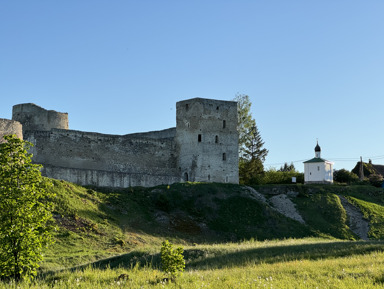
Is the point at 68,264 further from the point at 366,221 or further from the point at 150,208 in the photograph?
the point at 366,221

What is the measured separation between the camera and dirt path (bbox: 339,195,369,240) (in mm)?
38906

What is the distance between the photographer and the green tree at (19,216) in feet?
47.0

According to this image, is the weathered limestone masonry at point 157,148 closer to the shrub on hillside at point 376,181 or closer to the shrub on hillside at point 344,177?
the shrub on hillside at point 344,177

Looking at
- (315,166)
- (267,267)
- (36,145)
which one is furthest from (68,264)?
(315,166)

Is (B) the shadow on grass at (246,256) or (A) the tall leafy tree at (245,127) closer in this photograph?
(B) the shadow on grass at (246,256)

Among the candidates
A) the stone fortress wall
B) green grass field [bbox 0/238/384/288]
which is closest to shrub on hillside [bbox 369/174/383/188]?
green grass field [bbox 0/238/384/288]

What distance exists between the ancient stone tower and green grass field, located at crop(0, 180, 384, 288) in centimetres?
312

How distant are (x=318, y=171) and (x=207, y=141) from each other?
15335 mm

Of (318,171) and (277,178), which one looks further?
(277,178)

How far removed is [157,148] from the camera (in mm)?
44469

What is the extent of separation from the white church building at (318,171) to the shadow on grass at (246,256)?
30917mm

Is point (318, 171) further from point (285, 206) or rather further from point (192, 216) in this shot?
point (192, 216)

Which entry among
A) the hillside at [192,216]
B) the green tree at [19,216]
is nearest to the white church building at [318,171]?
the hillside at [192,216]

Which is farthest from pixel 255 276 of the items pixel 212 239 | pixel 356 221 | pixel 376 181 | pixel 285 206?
pixel 376 181
